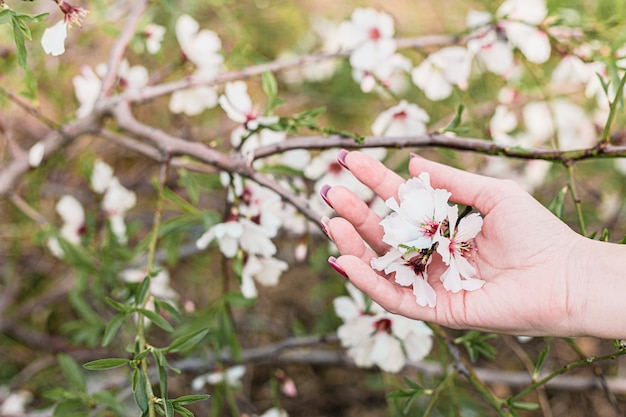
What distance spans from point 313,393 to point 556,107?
1503mm

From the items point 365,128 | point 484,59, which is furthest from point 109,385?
point 365,128

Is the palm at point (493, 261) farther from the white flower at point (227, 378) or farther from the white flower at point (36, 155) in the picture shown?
the white flower at point (36, 155)

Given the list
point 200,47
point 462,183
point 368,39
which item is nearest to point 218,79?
point 200,47

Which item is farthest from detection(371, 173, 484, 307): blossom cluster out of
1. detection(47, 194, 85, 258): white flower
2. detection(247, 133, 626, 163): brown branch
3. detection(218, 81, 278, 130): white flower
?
detection(47, 194, 85, 258): white flower

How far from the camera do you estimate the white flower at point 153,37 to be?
6.03ft

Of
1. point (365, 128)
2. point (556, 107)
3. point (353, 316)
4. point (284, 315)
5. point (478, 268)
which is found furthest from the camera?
point (365, 128)

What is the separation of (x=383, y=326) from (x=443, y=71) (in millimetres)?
806

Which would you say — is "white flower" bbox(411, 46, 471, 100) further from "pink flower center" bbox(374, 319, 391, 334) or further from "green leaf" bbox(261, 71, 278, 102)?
"pink flower center" bbox(374, 319, 391, 334)

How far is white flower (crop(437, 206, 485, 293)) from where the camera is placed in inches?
42.7

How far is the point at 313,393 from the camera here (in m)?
2.45

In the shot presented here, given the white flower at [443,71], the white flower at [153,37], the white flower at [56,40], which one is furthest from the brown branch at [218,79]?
the white flower at [56,40]

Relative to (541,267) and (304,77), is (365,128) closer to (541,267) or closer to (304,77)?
(304,77)

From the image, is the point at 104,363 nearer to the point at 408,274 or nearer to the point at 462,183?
the point at 408,274

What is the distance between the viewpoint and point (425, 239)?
1.07 metres
